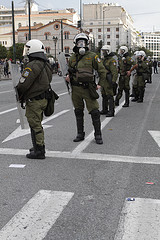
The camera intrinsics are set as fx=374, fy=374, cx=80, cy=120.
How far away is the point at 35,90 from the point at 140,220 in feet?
8.76

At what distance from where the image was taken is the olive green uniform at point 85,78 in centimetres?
639

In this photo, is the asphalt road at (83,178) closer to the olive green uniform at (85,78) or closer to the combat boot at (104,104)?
the olive green uniform at (85,78)

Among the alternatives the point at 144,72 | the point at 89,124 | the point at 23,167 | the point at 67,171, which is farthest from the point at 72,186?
the point at 144,72

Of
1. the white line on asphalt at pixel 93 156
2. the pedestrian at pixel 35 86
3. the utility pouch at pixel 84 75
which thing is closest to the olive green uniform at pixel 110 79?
the utility pouch at pixel 84 75

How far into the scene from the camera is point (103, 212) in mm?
3545

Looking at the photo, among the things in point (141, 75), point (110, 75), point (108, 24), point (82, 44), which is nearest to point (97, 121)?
point (82, 44)

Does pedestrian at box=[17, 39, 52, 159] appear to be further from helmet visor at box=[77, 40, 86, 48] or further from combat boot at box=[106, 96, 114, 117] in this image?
combat boot at box=[106, 96, 114, 117]

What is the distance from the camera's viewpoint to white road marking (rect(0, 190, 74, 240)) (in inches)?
122

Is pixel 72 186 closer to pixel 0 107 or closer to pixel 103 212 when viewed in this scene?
pixel 103 212

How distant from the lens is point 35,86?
211 inches

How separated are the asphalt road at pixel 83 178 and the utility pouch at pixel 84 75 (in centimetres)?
114

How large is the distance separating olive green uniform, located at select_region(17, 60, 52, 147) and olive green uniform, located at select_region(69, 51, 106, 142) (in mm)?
1046

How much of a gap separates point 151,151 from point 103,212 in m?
2.73

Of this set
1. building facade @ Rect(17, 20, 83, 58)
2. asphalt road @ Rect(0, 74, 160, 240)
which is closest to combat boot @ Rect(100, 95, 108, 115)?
asphalt road @ Rect(0, 74, 160, 240)
